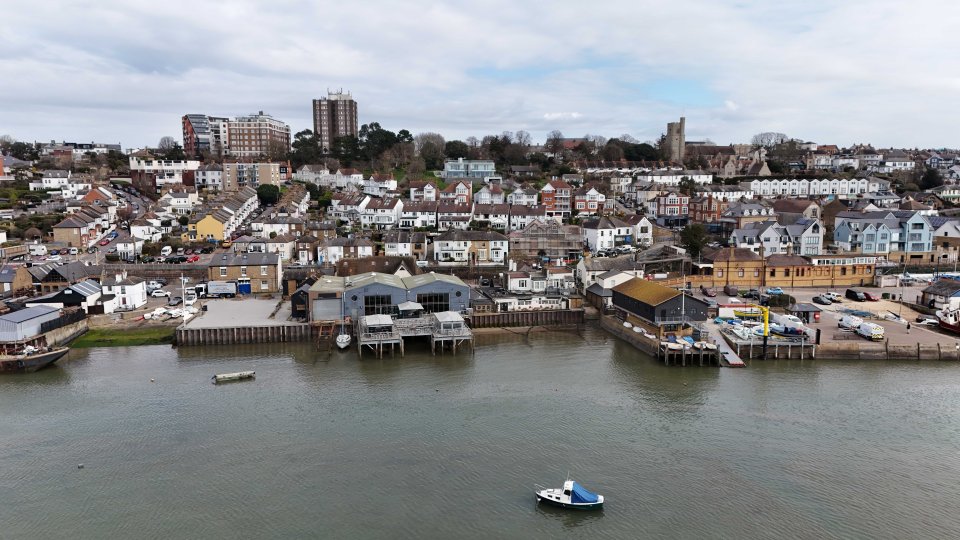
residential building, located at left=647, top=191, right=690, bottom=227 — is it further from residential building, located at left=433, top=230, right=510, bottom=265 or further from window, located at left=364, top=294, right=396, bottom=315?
window, located at left=364, top=294, right=396, bottom=315

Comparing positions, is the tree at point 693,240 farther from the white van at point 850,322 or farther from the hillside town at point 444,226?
the white van at point 850,322

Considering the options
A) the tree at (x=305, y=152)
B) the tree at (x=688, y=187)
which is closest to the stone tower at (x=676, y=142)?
the tree at (x=688, y=187)

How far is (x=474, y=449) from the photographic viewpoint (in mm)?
13148

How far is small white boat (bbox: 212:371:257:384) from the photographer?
Answer: 1727 cm

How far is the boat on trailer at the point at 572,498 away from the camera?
1097 cm

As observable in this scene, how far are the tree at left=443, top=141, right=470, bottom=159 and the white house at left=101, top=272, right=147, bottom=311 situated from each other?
38735 mm

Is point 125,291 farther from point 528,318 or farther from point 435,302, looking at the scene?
point 528,318

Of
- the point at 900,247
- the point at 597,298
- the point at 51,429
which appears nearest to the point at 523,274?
the point at 597,298

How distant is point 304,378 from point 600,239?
21253 millimetres

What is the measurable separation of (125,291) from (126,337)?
3519 mm

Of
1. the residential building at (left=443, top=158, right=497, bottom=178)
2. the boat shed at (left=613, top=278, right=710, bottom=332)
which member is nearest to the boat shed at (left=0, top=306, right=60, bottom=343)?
the boat shed at (left=613, top=278, right=710, bottom=332)

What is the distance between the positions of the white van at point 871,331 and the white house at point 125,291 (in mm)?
25468

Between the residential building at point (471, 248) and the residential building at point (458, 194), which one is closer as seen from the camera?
the residential building at point (471, 248)

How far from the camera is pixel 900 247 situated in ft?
110
